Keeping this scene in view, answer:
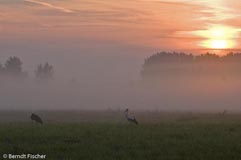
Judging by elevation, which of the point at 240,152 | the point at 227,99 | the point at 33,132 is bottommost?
the point at 240,152

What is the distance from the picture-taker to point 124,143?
21.3 meters

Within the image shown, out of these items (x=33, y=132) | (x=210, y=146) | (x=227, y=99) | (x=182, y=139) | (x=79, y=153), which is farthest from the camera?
(x=227, y=99)

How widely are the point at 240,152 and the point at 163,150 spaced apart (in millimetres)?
2792

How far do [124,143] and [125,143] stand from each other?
0.13 feet

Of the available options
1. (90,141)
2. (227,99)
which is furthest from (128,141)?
(227,99)

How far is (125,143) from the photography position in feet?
69.8

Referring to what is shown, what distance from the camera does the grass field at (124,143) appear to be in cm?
1895

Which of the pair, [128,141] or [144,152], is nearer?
[144,152]

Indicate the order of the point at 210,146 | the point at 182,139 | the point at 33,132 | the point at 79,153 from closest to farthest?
the point at 79,153 → the point at 210,146 → the point at 182,139 → the point at 33,132

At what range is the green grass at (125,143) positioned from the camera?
18938 millimetres

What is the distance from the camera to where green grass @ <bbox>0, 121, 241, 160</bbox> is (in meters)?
18.9

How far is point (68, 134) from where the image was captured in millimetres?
24125

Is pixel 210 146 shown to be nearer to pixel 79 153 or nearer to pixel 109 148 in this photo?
pixel 109 148

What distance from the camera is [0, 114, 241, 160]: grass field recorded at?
62.2ft
